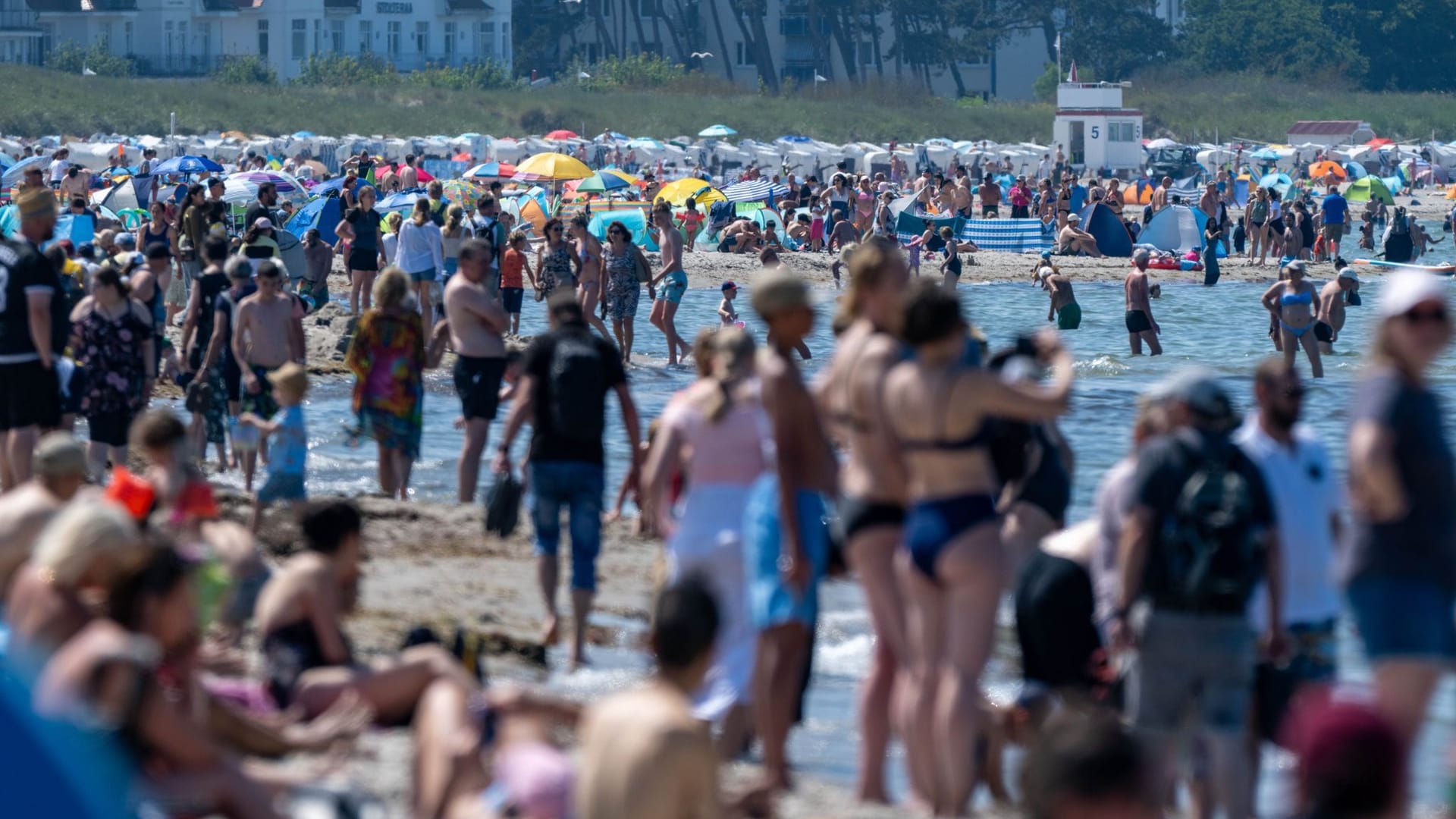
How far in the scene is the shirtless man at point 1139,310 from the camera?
67.6 ft

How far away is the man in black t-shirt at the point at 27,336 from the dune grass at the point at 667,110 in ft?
184

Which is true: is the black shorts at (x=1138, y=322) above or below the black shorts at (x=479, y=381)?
below

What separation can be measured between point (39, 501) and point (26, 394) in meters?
3.08

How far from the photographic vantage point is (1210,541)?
516cm

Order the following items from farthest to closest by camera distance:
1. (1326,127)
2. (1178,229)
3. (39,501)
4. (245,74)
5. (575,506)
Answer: (1326,127) < (245,74) < (1178,229) < (575,506) < (39,501)

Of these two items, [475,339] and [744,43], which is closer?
[475,339]

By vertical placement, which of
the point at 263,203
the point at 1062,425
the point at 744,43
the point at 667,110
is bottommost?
the point at 1062,425

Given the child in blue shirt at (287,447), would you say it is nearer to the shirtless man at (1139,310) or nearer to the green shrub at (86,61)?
the shirtless man at (1139,310)

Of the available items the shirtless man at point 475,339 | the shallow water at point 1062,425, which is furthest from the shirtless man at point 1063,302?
the shirtless man at point 475,339

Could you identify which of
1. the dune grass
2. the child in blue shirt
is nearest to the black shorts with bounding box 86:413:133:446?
the child in blue shirt

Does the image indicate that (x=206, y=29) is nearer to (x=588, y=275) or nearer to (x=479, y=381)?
(x=588, y=275)

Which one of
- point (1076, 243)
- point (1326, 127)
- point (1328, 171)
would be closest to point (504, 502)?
point (1076, 243)

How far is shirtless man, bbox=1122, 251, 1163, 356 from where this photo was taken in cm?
2059

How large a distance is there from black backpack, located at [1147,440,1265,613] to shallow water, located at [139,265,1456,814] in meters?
0.97
